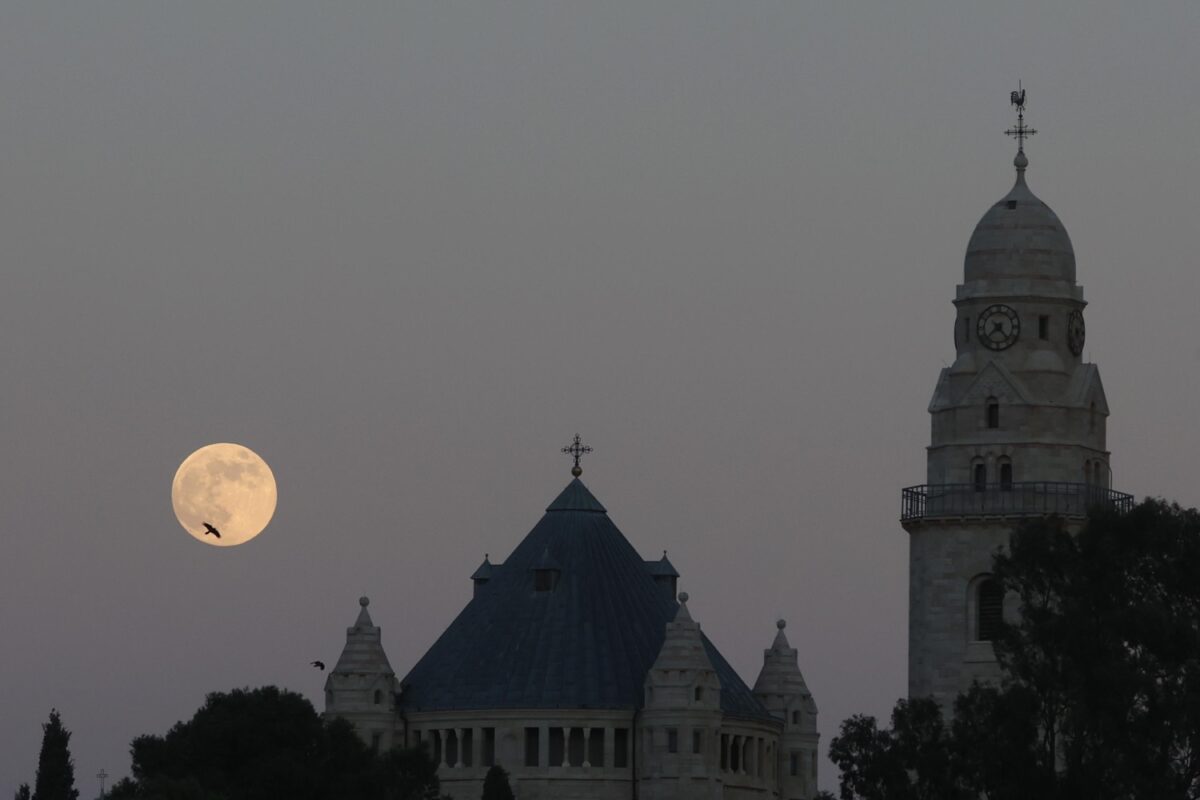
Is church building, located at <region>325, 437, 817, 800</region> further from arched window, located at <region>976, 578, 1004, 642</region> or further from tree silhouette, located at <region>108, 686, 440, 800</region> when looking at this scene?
arched window, located at <region>976, 578, 1004, 642</region>

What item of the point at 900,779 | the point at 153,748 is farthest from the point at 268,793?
the point at 900,779

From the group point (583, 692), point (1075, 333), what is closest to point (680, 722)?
point (583, 692)

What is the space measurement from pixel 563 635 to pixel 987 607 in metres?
24.5

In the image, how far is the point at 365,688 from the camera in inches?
7333

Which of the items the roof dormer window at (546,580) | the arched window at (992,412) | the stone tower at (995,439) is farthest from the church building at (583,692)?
the arched window at (992,412)

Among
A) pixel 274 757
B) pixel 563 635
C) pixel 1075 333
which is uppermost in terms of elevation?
pixel 1075 333

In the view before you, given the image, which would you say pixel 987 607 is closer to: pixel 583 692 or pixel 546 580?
pixel 583 692

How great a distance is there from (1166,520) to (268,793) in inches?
1596

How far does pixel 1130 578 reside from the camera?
143 metres

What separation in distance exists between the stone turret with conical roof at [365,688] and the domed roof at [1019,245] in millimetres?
31440

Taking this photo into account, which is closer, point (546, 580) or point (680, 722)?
point (680, 722)

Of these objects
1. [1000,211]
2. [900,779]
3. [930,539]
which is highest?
[1000,211]

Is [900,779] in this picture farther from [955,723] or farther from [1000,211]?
[1000,211]

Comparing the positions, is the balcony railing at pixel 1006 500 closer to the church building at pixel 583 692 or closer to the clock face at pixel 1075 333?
the clock face at pixel 1075 333
